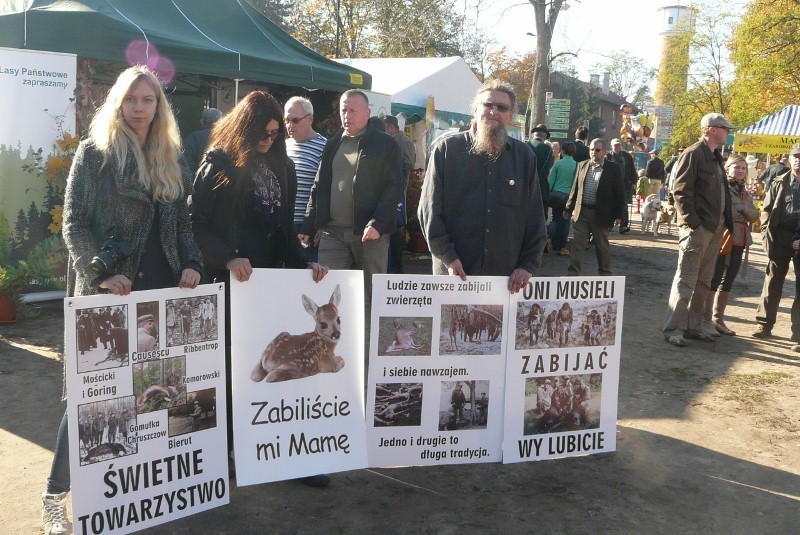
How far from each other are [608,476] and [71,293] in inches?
113

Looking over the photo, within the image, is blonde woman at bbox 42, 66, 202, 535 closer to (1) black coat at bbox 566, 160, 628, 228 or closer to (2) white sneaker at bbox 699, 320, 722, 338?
(2) white sneaker at bbox 699, 320, 722, 338

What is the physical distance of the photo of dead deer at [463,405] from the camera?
4.15 metres

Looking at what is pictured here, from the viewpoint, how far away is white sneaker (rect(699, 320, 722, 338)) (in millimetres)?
7832

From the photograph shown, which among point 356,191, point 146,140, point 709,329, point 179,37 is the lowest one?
point 709,329

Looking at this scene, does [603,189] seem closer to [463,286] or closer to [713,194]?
[713,194]

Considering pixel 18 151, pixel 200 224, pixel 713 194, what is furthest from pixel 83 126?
pixel 713 194

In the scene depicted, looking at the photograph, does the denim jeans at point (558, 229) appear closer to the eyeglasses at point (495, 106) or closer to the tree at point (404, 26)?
the eyeglasses at point (495, 106)

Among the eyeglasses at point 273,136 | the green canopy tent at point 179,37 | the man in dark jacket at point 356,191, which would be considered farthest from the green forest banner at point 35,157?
the eyeglasses at point 273,136

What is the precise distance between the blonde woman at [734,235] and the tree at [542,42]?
13.4 m

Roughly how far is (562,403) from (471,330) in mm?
698

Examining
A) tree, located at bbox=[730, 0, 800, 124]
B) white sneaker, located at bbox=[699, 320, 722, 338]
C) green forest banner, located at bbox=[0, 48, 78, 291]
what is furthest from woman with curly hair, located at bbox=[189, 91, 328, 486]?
tree, located at bbox=[730, 0, 800, 124]

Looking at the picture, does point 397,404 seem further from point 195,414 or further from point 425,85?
point 425,85

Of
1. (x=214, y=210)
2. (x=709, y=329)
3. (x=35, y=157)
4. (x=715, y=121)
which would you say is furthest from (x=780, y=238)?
(x=35, y=157)

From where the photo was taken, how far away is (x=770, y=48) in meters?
28.3
